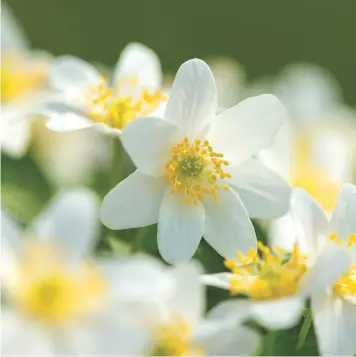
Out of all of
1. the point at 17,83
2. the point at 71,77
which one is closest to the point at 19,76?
the point at 17,83

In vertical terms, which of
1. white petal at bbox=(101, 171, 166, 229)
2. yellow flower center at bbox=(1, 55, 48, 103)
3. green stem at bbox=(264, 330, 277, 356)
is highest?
yellow flower center at bbox=(1, 55, 48, 103)

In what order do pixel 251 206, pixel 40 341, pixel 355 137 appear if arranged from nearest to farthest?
pixel 40 341 < pixel 251 206 < pixel 355 137

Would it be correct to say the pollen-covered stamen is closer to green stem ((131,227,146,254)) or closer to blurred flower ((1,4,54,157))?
green stem ((131,227,146,254))

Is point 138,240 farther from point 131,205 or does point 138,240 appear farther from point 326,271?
point 326,271

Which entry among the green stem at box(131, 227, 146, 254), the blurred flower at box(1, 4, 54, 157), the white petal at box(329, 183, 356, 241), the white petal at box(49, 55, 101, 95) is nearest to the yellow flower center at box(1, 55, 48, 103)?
the blurred flower at box(1, 4, 54, 157)

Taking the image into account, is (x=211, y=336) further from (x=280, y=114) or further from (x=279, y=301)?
(x=280, y=114)

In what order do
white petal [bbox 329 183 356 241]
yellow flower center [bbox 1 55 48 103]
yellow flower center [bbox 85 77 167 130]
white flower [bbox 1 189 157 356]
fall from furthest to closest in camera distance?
yellow flower center [bbox 1 55 48 103] → yellow flower center [bbox 85 77 167 130] → white petal [bbox 329 183 356 241] → white flower [bbox 1 189 157 356]

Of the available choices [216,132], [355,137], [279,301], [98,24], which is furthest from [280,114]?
[98,24]
